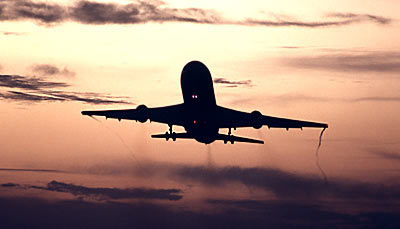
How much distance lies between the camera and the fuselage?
642ft

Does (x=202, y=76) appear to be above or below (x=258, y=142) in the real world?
above

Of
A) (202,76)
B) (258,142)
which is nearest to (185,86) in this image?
(202,76)

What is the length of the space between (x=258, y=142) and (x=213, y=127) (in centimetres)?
923

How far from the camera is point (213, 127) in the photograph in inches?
7746

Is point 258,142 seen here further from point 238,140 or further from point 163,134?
point 163,134

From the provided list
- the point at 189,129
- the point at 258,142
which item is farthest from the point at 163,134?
the point at 258,142

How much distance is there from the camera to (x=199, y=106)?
19812 cm

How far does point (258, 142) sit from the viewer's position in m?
196

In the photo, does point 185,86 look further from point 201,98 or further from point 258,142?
point 258,142

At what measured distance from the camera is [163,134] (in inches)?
7741

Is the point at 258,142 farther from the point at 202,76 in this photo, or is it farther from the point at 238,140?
the point at 202,76

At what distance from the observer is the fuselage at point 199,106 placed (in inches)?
7707

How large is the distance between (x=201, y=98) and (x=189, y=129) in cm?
672

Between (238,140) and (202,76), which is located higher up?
(202,76)
